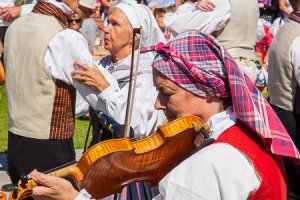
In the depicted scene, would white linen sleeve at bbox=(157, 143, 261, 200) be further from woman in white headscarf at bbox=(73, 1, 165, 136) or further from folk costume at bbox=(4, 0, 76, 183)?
folk costume at bbox=(4, 0, 76, 183)

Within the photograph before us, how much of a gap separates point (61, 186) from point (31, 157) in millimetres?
1475

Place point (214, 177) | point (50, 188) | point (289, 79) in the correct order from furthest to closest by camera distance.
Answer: point (289, 79), point (50, 188), point (214, 177)

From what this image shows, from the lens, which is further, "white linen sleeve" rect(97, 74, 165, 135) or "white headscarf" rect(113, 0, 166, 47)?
"white headscarf" rect(113, 0, 166, 47)

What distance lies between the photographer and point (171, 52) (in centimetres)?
223

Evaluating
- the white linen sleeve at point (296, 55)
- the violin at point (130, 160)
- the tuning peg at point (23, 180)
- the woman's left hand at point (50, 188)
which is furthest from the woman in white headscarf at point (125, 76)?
the white linen sleeve at point (296, 55)

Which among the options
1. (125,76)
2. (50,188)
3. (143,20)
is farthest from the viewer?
(143,20)

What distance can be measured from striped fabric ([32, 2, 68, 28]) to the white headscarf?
40cm

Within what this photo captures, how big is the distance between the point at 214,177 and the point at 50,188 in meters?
0.55

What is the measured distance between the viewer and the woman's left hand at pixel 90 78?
3.44 metres

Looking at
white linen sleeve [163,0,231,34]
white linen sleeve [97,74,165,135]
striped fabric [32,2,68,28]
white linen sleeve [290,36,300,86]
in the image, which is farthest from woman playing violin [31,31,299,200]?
white linen sleeve [163,0,231,34]

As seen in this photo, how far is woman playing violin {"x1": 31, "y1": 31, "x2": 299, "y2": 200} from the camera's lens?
6.53ft

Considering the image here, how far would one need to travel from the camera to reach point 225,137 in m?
2.10

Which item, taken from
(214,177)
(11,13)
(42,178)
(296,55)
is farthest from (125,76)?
(11,13)

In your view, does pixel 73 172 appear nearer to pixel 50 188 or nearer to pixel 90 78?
pixel 50 188
